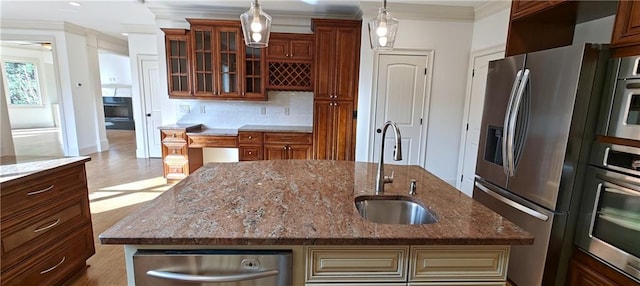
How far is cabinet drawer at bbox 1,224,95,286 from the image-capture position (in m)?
1.67

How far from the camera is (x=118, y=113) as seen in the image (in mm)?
10156

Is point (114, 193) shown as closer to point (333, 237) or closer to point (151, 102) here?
point (151, 102)

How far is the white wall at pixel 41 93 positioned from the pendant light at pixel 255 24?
9647mm

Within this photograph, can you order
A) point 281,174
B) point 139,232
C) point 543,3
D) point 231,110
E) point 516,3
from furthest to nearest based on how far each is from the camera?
point 231,110, point 516,3, point 543,3, point 281,174, point 139,232

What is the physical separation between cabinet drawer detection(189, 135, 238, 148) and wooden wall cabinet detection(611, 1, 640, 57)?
378 centimetres

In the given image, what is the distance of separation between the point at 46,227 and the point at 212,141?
2316 millimetres

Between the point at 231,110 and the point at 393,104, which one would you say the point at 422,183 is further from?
the point at 231,110

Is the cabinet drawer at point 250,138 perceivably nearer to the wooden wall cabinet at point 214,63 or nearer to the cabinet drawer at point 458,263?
the wooden wall cabinet at point 214,63

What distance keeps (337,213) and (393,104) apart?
9.88 feet

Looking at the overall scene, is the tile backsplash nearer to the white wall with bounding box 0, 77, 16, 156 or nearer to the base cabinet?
the white wall with bounding box 0, 77, 16, 156

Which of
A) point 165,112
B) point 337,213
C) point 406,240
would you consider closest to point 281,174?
point 337,213

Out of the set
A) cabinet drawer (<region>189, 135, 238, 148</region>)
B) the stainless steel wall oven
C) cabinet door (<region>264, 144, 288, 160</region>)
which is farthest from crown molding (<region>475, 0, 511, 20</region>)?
cabinet drawer (<region>189, 135, 238, 148</region>)

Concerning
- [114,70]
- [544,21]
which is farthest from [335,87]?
[114,70]

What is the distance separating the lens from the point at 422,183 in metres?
1.73
